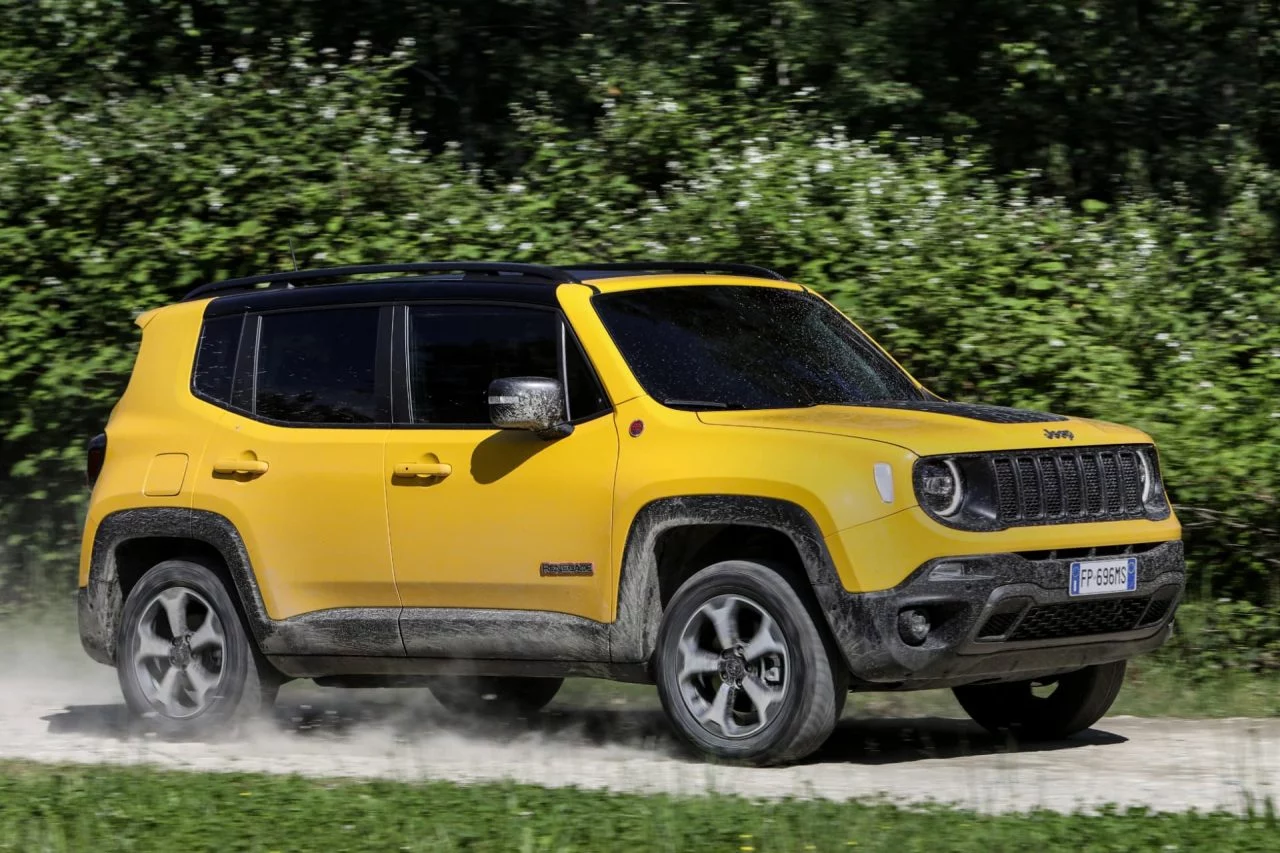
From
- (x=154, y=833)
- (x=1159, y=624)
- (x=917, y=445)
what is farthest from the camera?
(x=1159, y=624)

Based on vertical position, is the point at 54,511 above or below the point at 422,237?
below

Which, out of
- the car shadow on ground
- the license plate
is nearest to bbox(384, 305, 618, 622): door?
the car shadow on ground

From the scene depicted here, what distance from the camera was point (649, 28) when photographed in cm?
1680

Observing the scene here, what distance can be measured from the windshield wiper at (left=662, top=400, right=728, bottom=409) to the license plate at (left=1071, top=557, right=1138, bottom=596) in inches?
54.9

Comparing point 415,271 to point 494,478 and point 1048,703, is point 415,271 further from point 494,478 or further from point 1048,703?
point 1048,703

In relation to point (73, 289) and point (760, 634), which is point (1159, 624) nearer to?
point (760, 634)

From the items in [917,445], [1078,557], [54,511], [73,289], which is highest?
[917,445]

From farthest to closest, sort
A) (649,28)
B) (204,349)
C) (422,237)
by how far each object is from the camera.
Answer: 1. (649,28)
2. (422,237)
3. (204,349)

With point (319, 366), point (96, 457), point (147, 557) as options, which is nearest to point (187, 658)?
point (147, 557)

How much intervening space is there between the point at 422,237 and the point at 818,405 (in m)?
4.95

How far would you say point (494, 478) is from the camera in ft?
24.3

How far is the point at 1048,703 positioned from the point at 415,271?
3090mm

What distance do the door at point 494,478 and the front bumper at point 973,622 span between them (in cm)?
104

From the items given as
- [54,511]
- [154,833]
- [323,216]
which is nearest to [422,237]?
[323,216]
